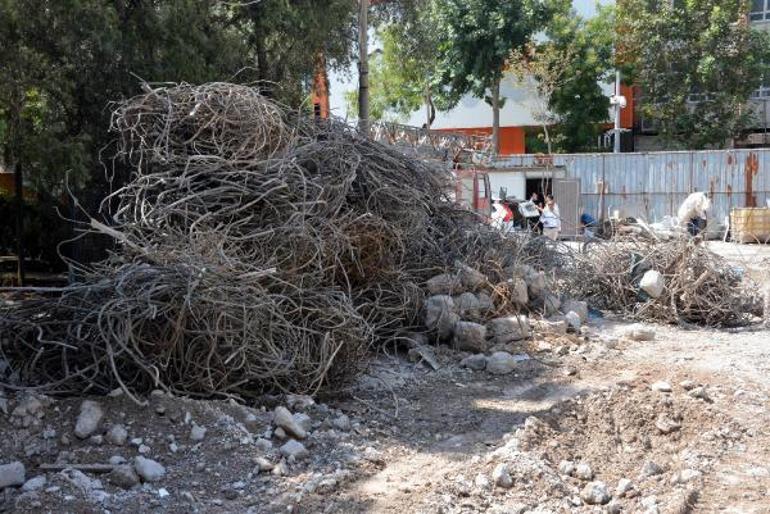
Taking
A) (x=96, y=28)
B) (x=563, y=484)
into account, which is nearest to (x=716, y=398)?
(x=563, y=484)

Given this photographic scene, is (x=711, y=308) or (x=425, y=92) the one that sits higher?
(x=425, y=92)

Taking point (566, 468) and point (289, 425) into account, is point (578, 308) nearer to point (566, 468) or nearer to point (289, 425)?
point (566, 468)

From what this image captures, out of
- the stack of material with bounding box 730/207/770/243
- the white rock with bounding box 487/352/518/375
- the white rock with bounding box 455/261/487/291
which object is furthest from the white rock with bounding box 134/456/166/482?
→ the stack of material with bounding box 730/207/770/243

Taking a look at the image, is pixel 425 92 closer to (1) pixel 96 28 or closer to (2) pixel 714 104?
(2) pixel 714 104

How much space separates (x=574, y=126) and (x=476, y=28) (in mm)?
5196

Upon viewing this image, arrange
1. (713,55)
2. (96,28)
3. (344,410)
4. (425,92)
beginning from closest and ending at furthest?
(344,410) → (96,28) → (713,55) → (425,92)

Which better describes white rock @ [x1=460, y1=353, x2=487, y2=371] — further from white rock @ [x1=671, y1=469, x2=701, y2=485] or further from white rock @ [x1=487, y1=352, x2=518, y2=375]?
white rock @ [x1=671, y1=469, x2=701, y2=485]

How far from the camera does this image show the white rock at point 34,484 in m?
4.18

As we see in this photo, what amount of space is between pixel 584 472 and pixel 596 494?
0.35m

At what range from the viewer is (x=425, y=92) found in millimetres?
33531

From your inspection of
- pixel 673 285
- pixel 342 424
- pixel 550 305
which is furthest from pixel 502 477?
pixel 673 285

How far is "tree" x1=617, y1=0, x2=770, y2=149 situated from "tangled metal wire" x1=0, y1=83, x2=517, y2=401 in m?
22.3

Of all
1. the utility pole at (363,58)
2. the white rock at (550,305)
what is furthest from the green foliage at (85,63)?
the white rock at (550,305)

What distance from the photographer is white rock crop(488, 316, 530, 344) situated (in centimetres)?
816
